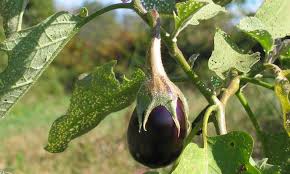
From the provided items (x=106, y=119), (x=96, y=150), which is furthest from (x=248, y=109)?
Result: (x=106, y=119)

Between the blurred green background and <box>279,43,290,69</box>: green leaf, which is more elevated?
<box>279,43,290,69</box>: green leaf

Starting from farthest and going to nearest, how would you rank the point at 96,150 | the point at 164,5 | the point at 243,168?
the point at 96,150 → the point at 164,5 → the point at 243,168

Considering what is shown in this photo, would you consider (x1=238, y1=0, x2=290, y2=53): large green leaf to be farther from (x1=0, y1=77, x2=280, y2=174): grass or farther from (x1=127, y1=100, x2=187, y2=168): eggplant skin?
(x1=0, y1=77, x2=280, y2=174): grass

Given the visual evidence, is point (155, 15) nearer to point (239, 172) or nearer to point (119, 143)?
point (239, 172)

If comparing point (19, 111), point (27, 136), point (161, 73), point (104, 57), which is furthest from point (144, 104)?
point (104, 57)

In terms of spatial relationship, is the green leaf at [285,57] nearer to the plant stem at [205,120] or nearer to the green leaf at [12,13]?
the plant stem at [205,120]

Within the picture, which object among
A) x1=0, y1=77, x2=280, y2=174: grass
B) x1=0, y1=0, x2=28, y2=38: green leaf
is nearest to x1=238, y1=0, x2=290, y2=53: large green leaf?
x1=0, y1=0, x2=28, y2=38: green leaf

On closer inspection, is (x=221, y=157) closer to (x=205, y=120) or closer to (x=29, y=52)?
(x=205, y=120)

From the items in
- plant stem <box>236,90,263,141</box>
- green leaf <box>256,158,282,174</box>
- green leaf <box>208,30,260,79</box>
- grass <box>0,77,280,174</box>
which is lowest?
grass <box>0,77,280,174</box>
